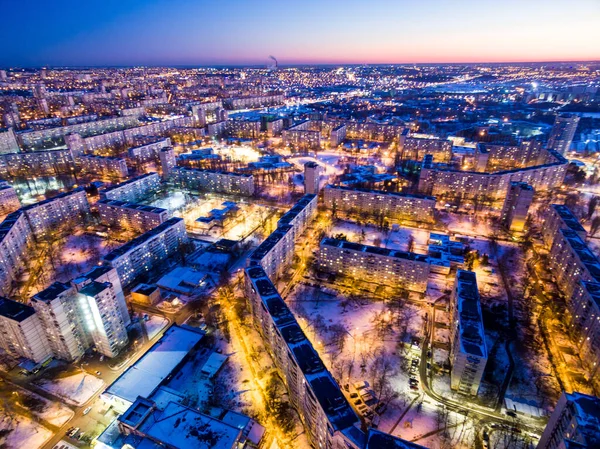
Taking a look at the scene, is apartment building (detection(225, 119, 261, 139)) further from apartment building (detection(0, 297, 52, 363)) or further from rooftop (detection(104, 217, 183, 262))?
apartment building (detection(0, 297, 52, 363))

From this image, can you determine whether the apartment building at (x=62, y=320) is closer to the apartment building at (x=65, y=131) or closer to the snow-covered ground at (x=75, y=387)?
the snow-covered ground at (x=75, y=387)

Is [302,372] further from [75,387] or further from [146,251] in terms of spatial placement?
[146,251]

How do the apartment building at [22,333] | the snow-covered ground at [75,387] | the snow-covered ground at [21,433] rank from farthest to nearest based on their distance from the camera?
the apartment building at [22,333] → the snow-covered ground at [75,387] → the snow-covered ground at [21,433]

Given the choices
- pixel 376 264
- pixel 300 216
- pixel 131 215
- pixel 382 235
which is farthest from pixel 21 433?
pixel 382 235

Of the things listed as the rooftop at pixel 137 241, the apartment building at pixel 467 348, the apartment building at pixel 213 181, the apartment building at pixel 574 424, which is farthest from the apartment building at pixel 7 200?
the apartment building at pixel 574 424

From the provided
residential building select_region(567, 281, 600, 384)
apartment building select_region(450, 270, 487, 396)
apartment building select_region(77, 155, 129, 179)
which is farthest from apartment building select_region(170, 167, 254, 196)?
residential building select_region(567, 281, 600, 384)

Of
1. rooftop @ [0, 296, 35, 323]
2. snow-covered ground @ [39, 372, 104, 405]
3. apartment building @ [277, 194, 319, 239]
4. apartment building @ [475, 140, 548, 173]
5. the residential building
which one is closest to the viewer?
snow-covered ground @ [39, 372, 104, 405]

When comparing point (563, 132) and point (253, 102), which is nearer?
point (563, 132)
